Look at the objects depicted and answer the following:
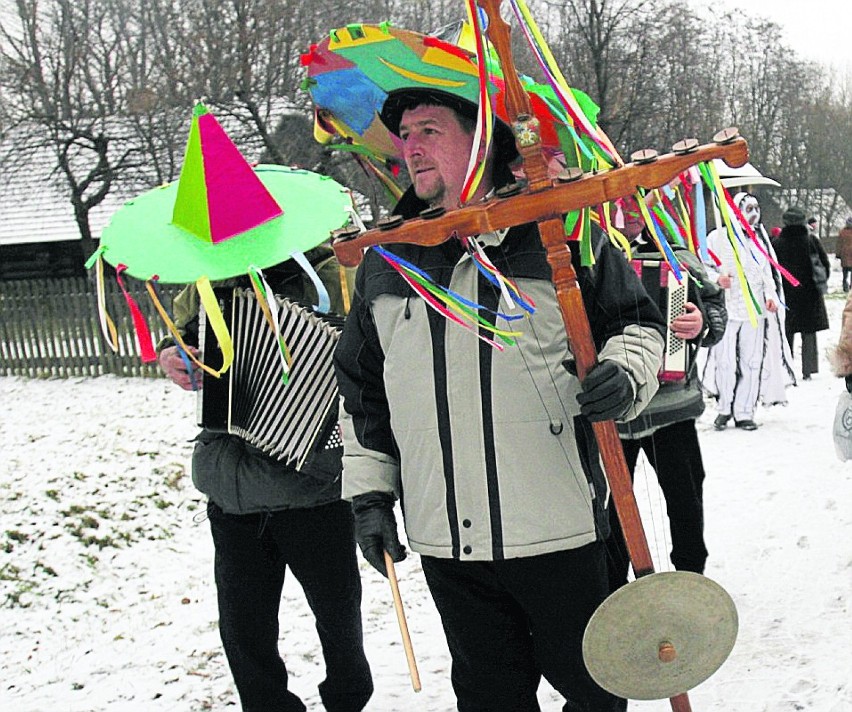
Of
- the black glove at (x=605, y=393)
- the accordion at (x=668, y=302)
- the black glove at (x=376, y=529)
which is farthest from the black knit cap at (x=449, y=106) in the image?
the accordion at (x=668, y=302)

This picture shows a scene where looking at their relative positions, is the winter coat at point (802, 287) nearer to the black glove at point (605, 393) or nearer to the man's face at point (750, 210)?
the man's face at point (750, 210)

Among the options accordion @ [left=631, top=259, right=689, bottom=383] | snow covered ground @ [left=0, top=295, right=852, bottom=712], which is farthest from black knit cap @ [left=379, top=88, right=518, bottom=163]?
snow covered ground @ [left=0, top=295, right=852, bottom=712]

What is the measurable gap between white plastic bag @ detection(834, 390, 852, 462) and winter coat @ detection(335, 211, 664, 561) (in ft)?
6.73

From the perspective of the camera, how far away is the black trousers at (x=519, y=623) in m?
2.48

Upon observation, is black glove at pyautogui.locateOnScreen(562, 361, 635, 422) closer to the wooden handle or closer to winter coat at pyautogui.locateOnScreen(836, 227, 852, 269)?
the wooden handle

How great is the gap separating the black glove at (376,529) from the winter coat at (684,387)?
1.33 meters

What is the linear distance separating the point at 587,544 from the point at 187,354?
1.59 meters

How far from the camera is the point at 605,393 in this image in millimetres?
2227

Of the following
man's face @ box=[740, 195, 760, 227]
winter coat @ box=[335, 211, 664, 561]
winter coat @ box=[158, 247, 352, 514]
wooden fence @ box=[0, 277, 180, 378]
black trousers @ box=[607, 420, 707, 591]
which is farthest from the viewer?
wooden fence @ box=[0, 277, 180, 378]

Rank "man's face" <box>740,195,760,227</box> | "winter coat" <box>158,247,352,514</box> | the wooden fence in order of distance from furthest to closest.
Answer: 1. the wooden fence
2. "man's face" <box>740,195,760,227</box>
3. "winter coat" <box>158,247,352,514</box>

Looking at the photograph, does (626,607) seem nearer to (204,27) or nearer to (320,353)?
(320,353)

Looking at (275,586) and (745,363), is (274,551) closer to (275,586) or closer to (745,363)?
(275,586)

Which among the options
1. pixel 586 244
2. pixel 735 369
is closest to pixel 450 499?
pixel 586 244

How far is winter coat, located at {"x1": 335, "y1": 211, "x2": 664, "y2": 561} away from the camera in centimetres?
241
